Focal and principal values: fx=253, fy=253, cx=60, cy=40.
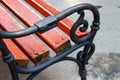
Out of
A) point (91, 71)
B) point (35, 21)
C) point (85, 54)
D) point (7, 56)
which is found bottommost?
point (91, 71)

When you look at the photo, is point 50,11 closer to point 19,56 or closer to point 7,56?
point 19,56

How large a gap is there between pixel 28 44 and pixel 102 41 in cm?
116

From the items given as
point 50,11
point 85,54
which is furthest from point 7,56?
point 50,11

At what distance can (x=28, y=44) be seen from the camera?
1.64 meters

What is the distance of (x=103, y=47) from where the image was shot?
2.53 metres

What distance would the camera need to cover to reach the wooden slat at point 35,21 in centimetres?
158

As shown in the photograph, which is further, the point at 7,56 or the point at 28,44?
the point at 28,44

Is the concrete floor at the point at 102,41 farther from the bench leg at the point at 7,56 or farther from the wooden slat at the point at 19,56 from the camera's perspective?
the bench leg at the point at 7,56

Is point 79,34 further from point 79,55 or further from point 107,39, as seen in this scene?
point 107,39

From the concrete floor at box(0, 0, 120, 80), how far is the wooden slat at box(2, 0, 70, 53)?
60cm

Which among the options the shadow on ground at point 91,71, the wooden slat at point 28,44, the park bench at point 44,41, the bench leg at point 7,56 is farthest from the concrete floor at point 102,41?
the bench leg at point 7,56

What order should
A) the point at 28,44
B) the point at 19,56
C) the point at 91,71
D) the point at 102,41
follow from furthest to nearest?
1. the point at 102,41
2. the point at 91,71
3. the point at 28,44
4. the point at 19,56

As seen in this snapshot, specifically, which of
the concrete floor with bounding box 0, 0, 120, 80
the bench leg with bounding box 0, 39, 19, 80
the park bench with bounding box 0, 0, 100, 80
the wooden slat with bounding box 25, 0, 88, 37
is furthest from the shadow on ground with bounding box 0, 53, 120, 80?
the bench leg with bounding box 0, 39, 19, 80

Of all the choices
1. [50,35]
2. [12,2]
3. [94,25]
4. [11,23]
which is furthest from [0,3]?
[94,25]
